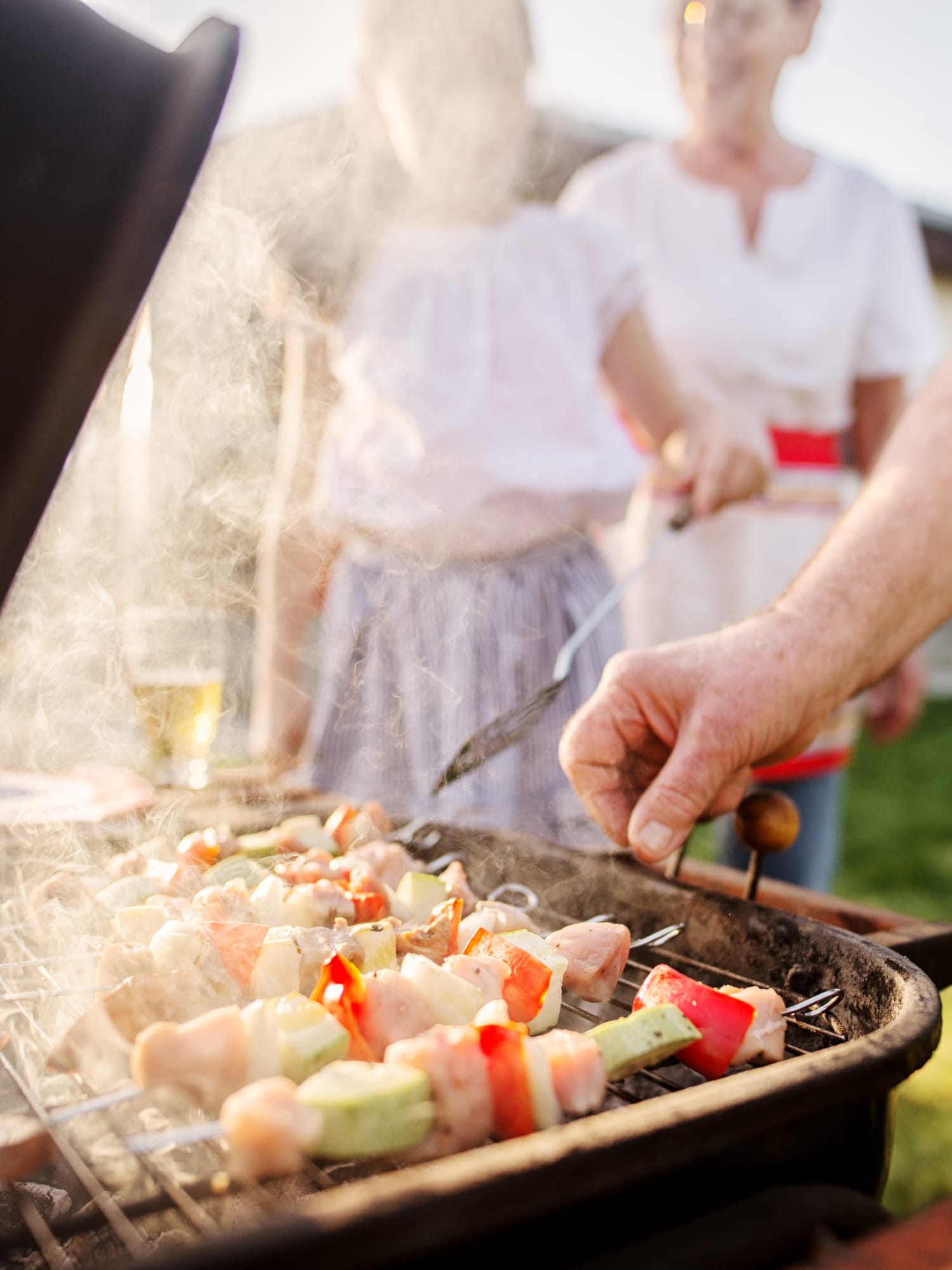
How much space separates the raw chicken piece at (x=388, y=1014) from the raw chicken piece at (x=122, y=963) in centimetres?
29

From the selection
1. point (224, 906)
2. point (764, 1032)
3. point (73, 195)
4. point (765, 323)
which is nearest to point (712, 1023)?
point (764, 1032)

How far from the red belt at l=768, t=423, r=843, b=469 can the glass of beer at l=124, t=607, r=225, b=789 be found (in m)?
2.12

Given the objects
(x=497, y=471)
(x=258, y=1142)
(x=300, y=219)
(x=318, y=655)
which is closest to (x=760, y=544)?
(x=497, y=471)

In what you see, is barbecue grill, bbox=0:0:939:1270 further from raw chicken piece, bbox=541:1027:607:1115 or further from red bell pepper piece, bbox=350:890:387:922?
red bell pepper piece, bbox=350:890:387:922

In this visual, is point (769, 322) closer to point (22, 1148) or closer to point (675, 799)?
point (675, 799)

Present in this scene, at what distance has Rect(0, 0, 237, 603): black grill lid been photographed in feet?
3.22

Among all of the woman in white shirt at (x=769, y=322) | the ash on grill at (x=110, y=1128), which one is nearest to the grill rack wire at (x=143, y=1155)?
the ash on grill at (x=110, y=1128)

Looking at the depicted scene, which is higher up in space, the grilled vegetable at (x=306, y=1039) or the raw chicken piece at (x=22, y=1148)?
the grilled vegetable at (x=306, y=1039)

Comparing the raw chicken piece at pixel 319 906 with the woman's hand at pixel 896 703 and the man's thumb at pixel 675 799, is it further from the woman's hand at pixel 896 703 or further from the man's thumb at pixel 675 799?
the woman's hand at pixel 896 703

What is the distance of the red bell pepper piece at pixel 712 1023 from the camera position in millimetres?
1217

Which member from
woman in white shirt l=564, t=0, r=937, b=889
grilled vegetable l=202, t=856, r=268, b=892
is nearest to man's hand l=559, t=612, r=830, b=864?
grilled vegetable l=202, t=856, r=268, b=892

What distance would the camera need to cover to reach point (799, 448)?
3723 mm

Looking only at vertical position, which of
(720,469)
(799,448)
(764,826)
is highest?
(799,448)

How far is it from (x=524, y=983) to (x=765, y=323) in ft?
9.59
